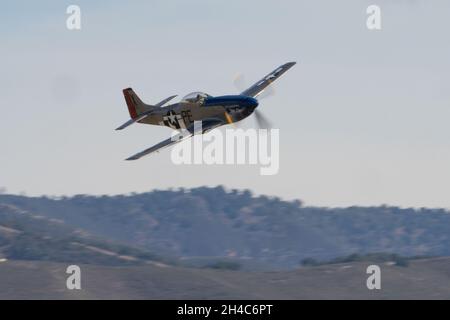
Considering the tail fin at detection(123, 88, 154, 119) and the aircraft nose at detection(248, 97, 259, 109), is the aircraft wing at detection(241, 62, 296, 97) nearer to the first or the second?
the aircraft nose at detection(248, 97, 259, 109)

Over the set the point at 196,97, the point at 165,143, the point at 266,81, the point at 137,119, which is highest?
the point at 266,81

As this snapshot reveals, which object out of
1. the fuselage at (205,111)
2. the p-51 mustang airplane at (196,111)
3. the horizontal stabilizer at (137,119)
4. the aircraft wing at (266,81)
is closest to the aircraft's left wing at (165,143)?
the p-51 mustang airplane at (196,111)

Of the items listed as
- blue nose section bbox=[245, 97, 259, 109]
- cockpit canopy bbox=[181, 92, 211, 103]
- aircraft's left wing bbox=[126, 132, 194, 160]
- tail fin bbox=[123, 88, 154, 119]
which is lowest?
aircraft's left wing bbox=[126, 132, 194, 160]

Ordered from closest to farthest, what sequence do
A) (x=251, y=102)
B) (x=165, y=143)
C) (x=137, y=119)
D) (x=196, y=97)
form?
(x=165, y=143) → (x=251, y=102) → (x=196, y=97) → (x=137, y=119)

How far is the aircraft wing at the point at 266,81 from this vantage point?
181 feet

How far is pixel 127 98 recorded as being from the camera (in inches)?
2274

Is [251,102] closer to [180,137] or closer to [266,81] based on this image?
[180,137]

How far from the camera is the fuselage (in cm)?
5053

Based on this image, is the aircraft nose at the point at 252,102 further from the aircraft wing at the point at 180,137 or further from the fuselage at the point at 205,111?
the aircraft wing at the point at 180,137

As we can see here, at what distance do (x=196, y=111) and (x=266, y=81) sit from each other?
268 inches

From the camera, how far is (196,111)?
172 ft

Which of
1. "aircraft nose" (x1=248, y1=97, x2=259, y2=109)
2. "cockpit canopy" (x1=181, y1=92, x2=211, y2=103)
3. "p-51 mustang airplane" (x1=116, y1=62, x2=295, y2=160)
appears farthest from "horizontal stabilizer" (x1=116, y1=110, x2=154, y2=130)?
"aircraft nose" (x1=248, y1=97, x2=259, y2=109)

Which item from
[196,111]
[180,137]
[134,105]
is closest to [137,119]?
[134,105]
